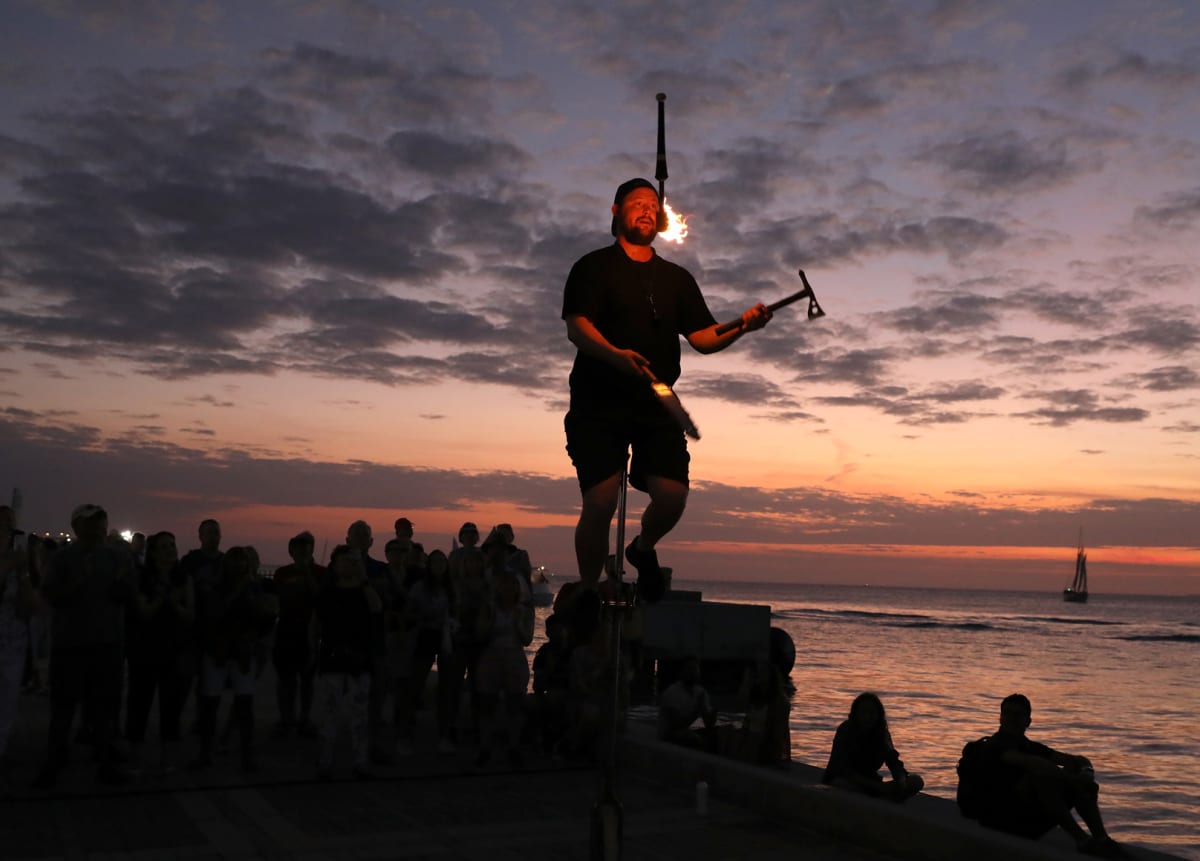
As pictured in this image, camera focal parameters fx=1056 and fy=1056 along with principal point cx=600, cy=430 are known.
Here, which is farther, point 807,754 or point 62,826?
point 807,754

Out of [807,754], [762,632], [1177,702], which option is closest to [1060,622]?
[1177,702]

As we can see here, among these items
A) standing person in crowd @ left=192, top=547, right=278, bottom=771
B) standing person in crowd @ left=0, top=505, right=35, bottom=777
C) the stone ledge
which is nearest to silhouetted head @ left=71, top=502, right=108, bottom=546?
standing person in crowd @ left=0, top=505, right=35, bottom=777

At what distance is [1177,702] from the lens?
3550cm

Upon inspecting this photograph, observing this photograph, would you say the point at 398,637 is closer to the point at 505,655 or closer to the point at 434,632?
the point at 434,632

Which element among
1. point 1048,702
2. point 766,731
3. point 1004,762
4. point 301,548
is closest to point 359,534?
point 301,548

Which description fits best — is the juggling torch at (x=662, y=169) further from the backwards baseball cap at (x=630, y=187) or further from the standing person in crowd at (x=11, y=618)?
the standing person in crowd at (x=11, y=618)

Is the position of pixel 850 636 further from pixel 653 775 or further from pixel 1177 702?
pixel 653 775

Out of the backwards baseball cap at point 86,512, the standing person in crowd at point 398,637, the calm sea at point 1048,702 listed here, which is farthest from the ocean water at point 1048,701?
the backwards baseball cap at point 86,512

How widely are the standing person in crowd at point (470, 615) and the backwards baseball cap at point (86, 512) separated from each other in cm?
321

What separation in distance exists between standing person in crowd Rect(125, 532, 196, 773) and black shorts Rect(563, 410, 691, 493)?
5649mm

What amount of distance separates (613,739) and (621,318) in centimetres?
158

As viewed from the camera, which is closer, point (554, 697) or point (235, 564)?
point (235, 564)

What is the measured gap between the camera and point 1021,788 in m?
7.18

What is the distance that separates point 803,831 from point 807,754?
14630 mm
